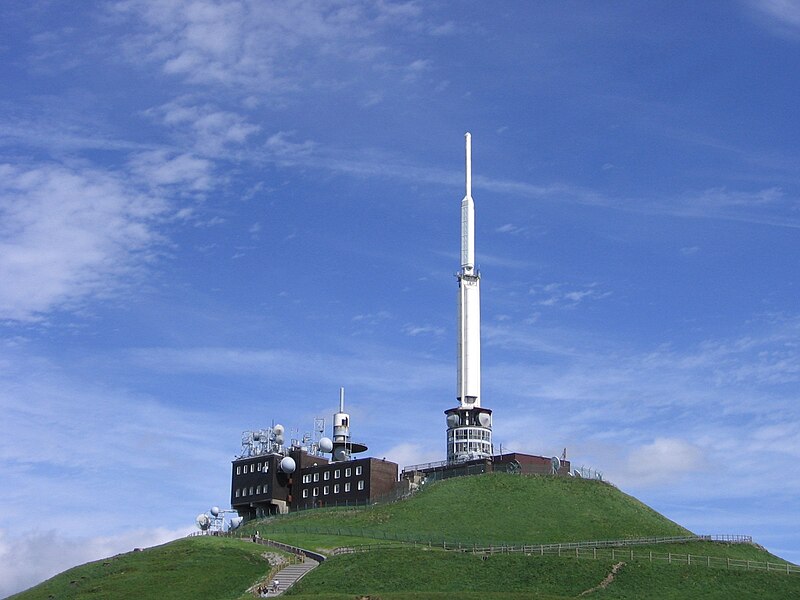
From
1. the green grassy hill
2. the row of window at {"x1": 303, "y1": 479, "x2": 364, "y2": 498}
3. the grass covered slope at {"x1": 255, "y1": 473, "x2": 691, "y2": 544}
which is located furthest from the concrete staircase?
the row of window at {"x1": 303, "y1": 479, "x2": 364, "y2": 498}

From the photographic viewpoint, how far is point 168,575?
280 feet

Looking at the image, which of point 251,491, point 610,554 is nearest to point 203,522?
point 251,491

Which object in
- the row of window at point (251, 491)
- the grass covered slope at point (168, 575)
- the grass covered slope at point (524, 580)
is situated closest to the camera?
the grass covered slope at point (524, 580)

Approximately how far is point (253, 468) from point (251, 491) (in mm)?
2759

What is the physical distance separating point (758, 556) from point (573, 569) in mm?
28641

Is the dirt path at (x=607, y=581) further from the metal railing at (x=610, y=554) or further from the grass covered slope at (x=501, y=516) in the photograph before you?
the grass covered slope at (x=501, y=516)

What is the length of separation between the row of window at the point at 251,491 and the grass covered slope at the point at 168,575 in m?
35.0

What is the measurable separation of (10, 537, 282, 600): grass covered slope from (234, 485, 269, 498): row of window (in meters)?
35.0

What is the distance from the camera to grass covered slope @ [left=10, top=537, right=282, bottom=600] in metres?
80.9

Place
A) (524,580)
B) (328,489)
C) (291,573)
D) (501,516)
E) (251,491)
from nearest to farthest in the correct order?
(524,580) → (291,573) → (501,516) → (328,489) → (251,491)

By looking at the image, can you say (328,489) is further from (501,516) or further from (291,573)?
(291,573)

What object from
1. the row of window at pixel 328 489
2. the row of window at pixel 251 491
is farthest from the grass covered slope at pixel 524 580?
the row of window at pixel 251 491

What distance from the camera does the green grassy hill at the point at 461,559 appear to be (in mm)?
76062

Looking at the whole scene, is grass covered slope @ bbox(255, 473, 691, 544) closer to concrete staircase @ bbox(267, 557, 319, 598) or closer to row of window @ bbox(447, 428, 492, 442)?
row of window @ bbox(447, 428, 492, 442)
